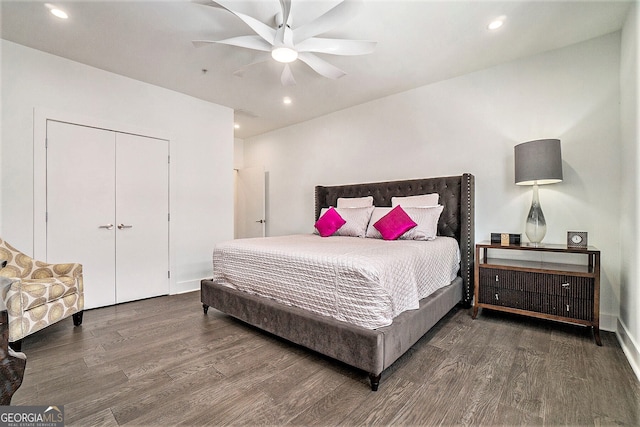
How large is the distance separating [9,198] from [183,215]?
69.3 inches

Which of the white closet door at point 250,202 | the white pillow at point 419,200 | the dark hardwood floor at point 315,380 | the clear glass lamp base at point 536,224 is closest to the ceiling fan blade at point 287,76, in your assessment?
the white pillow at point 419,200

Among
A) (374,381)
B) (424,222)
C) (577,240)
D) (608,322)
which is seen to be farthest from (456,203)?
(374,381)

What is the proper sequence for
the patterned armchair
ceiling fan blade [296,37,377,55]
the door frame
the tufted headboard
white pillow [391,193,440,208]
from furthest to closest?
→ 1. white pillow [391,193,440,208]
2. the tufted headboard
3. the door frame
4. ceiling fan blade [296,37,377,55]
5. the patterned armchair

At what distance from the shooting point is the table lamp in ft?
8.68

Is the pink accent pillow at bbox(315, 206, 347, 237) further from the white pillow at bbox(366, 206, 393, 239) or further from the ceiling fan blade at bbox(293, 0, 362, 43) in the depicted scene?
the ceiling fan blade at bbox(293, 0, 362, 43)

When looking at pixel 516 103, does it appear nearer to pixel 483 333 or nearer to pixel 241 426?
pixel 483 333

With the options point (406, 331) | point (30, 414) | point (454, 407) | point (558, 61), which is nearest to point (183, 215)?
point (30, 414)

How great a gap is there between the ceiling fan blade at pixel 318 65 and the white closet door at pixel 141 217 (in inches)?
100.0

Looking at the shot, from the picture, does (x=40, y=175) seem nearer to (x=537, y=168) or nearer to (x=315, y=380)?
(x=315, y=380)

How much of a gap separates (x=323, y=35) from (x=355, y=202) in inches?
87.3

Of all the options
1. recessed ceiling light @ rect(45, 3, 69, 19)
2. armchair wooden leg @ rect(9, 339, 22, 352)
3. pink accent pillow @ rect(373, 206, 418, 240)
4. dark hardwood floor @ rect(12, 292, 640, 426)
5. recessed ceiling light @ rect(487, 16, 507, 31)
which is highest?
recessed ceiling light @ rect(45, 3, 69, 19)

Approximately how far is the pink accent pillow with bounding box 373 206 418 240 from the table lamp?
1.12 meters

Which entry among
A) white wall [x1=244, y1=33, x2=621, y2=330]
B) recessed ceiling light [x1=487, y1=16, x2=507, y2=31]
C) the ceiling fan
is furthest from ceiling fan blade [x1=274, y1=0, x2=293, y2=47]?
white wall [x1=244, y1=33, x2=621, y2=330]

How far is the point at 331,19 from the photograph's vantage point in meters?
2.08
